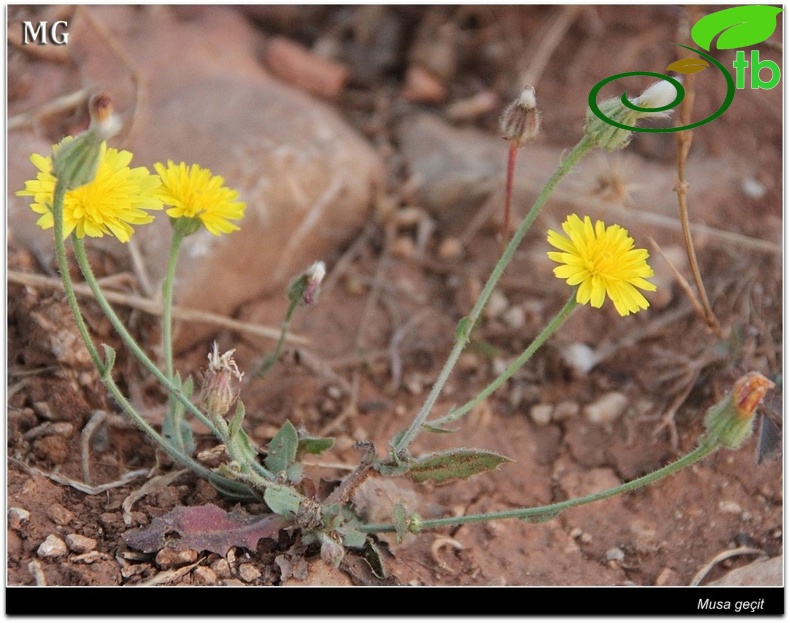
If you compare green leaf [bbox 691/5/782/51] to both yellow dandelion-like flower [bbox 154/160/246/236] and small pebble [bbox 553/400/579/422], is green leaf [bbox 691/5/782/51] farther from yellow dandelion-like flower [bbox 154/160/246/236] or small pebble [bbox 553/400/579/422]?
yellow dandelion-like flower [bbox 154/160/246/236]

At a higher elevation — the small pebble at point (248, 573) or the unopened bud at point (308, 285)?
the unopened bud at point (308, 285)

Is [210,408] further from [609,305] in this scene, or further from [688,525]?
[609,305]

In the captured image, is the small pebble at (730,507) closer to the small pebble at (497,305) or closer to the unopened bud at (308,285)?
the small pebble at (497,305)

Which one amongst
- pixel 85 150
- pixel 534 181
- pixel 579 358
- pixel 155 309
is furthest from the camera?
pixel 534 181

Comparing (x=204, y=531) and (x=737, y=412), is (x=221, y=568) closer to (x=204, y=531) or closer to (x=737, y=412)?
(x=204, y=531)

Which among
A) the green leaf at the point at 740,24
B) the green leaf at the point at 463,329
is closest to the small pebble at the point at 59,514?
the green leaf at the point at 463,329

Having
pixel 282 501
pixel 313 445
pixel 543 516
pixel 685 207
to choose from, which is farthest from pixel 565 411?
pixel 282 501

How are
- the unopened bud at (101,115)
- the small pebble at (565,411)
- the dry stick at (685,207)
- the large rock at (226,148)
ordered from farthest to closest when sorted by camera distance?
1. the large rock at (226,148)
2. the small pebble at (565,411)
3. the dry stick at (685,207)
4. the unopened bud at (101,115)
